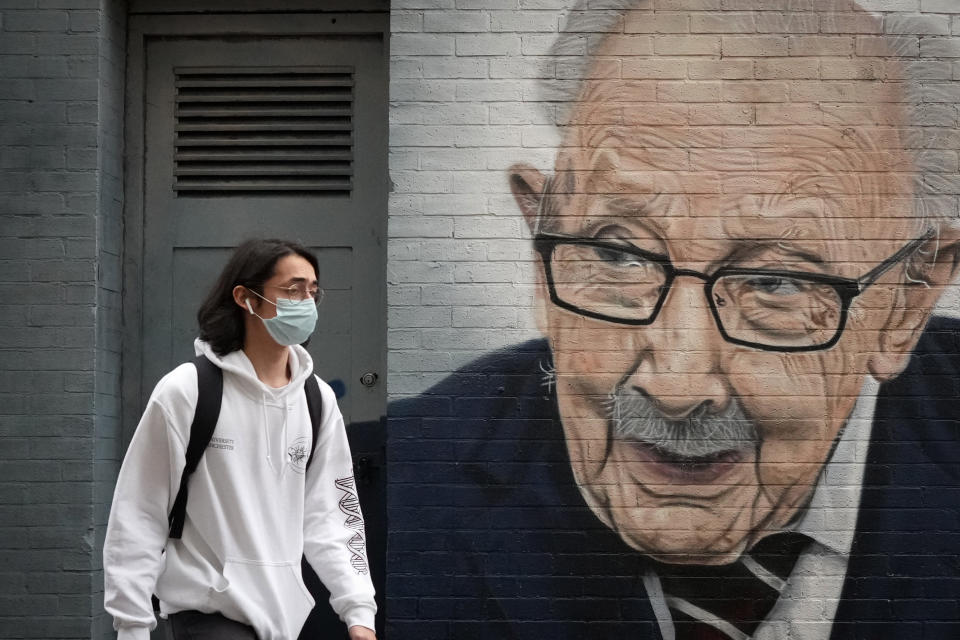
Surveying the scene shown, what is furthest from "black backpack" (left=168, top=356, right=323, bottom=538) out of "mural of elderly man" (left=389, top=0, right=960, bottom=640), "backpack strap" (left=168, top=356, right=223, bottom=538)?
"mural of elderly man" (left=389, top=0, right=960, bottom=640)

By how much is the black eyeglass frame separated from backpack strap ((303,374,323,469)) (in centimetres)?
212

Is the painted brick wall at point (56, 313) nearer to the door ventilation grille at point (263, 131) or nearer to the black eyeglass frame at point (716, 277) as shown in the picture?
the door ventilation grille at point (263, 131)

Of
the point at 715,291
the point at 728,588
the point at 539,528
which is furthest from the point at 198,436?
the point at 728,588

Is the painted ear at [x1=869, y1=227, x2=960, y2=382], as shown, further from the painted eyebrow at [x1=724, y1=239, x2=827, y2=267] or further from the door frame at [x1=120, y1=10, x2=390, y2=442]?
the door frame at [x1=120, y1=10, x2=390, y2=442]

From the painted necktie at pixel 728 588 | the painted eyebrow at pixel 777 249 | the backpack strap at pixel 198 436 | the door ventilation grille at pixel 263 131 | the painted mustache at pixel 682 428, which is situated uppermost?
the door ventilation grille at pixel 263 131

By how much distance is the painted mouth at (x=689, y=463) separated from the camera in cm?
529

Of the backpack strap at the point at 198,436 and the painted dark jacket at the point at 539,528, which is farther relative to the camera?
the painted dark jacket at the point at 539,528

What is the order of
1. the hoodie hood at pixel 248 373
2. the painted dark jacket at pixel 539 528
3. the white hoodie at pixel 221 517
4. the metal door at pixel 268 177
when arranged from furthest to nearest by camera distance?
1. the metal door at pixel 268 177
2. the painted dark jacket at pixel 539 528
3. the hoodie hood at pixel 248 373
4. the white hoodie at pixel 221 517

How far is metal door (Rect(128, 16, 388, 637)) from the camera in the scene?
5672 millimetres

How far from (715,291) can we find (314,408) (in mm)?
2516

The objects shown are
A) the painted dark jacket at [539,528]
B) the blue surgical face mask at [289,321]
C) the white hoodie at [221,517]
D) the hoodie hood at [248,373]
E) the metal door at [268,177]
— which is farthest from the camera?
the metal door at [268,177]

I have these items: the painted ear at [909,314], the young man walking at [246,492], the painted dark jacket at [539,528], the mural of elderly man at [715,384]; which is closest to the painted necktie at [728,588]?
the mural of elderly man at [715,384]

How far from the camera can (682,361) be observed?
5305 mm

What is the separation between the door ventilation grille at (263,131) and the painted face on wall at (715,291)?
3.29ft
